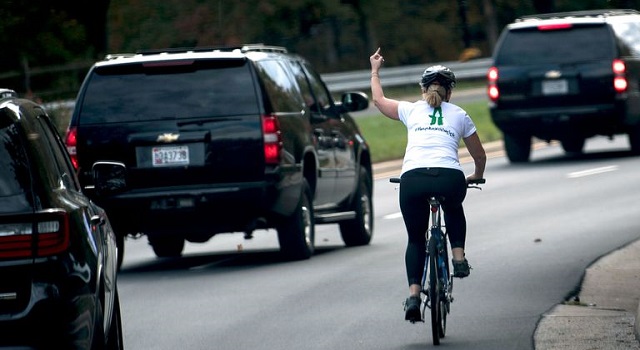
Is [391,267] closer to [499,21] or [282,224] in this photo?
[282,224]

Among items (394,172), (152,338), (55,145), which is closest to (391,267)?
(152,338)

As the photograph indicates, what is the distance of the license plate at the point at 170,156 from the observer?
1448cm

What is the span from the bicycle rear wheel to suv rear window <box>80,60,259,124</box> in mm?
4730

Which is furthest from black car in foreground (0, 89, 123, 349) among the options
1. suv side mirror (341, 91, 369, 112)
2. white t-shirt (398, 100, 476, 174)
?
suv side mirror (341, 91, 369, 112)

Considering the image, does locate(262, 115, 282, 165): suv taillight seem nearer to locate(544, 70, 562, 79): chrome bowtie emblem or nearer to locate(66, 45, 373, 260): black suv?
locate(66, 45, 373, 260): black suv

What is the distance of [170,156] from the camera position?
1450 centimetres

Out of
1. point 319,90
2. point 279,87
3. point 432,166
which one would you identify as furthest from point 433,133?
point 319,90

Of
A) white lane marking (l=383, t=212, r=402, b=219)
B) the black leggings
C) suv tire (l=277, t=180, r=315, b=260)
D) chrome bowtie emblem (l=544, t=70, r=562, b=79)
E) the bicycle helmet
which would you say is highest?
the bicycle helmet

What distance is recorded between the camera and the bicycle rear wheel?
990cm

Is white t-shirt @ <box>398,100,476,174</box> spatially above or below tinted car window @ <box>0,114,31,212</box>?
below

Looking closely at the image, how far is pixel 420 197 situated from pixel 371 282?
3.46 metres

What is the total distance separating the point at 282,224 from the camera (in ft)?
49.4

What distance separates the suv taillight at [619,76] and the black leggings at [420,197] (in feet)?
50.2

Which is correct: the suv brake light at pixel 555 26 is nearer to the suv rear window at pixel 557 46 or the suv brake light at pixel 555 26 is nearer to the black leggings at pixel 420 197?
the suv rear window at pixel 557 46
